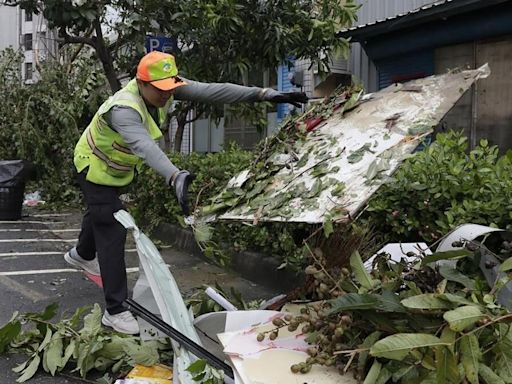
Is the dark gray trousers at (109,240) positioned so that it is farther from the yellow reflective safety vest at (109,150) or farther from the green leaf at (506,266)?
the green leaf at (506,266)

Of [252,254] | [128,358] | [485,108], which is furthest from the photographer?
[485,108]

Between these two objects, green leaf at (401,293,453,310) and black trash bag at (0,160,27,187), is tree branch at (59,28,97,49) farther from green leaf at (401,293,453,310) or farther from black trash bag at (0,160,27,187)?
green leaf at (401,293,453,310)

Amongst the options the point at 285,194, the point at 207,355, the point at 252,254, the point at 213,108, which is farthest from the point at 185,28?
the point at 207,355

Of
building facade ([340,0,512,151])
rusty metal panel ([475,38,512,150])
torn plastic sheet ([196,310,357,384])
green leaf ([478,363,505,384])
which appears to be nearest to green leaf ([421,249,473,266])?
green leaf ([478,363,505,384])

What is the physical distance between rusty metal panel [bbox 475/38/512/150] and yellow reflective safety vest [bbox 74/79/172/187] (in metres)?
4.78

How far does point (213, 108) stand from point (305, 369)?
5.32 metres

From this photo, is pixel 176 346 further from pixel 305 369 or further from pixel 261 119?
pixel 261 119

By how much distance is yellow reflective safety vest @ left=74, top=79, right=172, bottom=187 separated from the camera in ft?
11.4

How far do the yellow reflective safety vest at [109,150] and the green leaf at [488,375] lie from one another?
225cm

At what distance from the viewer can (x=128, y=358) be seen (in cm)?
317

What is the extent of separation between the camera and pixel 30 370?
314 centimetres

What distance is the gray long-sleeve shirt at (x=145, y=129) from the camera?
2.93m

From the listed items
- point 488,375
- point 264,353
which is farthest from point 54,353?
point 488,375

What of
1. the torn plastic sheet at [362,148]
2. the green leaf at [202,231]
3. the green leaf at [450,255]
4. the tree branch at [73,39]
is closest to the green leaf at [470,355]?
the green leaf at [450,255]
